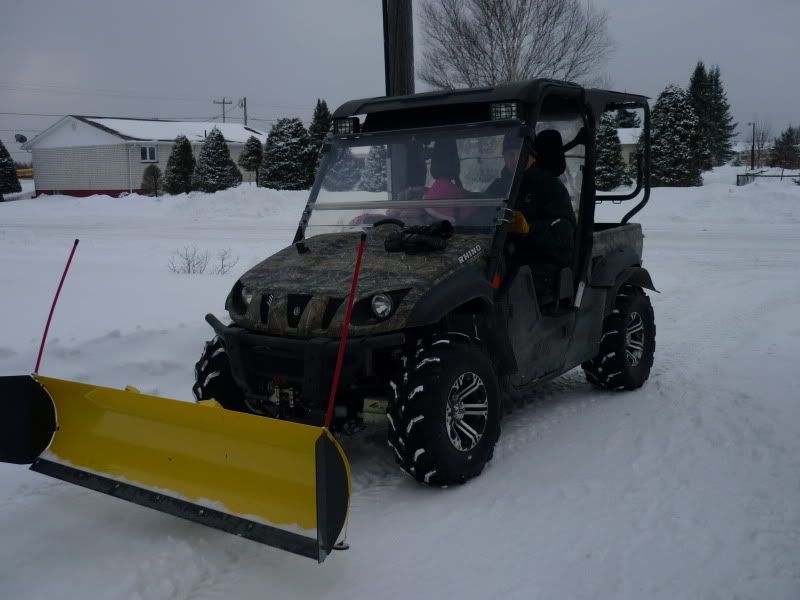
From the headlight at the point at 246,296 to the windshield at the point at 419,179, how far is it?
94 centimetres

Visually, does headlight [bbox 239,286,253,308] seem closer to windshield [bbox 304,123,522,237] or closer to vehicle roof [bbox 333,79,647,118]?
windshield [bbox 304,123,522,237]

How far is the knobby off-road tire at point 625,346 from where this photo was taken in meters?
6.05

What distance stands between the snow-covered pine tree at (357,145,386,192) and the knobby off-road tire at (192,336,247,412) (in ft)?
4.83

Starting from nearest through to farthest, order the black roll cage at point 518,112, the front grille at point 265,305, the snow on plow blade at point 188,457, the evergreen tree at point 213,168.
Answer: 1. the snow on plow blade at point 188,457
2. the front grille at point 265,305
3. the black roll cage at point 518,112
4. the evergreen tree at point 213,168

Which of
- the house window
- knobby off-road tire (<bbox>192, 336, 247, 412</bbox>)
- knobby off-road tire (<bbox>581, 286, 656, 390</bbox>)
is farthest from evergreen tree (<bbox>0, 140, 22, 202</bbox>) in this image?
knobby off-road tire (<bbox>581, 286, 656, 390</bbox>)

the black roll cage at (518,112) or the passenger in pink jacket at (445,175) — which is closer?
the black roll cage at (518,112)

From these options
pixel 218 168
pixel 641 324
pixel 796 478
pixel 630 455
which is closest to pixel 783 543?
pixel 796 478

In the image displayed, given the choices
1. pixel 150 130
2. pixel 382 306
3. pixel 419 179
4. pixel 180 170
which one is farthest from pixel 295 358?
pixel 150 130

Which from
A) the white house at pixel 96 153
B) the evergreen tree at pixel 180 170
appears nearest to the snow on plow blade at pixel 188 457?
the evergreen tree at pixel 180 170

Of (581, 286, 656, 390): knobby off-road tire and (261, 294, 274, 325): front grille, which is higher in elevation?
(261, 294, 274, 325): front grille

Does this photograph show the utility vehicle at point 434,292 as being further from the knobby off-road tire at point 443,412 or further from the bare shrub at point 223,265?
the bare shrub at point 223,265

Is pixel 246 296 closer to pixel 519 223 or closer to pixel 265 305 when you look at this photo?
pixel 265 305

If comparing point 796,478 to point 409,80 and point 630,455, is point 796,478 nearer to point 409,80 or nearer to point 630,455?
point 630,455

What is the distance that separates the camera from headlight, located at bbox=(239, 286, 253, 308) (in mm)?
4617
